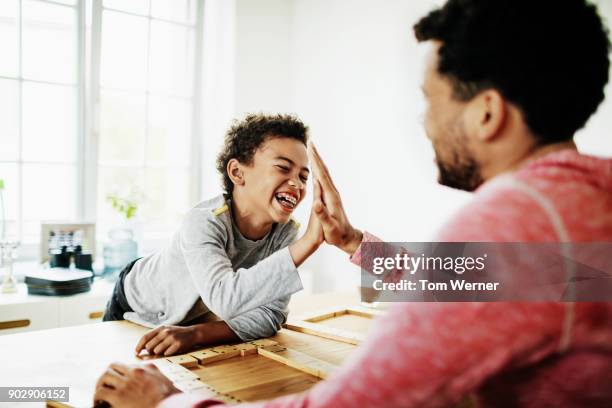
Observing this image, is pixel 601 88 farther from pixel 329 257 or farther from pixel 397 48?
pixel 329 257

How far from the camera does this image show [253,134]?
1.58m

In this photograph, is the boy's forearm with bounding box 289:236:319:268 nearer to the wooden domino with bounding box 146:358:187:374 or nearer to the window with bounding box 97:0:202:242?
the wooden domino with bounding box 146:358:187:374

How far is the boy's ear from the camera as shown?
1.58 m

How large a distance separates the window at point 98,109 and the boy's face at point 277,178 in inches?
66.9

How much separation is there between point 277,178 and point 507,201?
3.38 feet

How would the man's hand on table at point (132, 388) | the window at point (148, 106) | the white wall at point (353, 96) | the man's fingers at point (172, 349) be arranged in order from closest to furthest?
the man's hand on table at point (132, 388) → the man's fingers at point (172, 349) → the white wall at point (353, 96) → the window at point (148, 106)

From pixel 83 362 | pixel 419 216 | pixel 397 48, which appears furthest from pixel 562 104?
pixel 397 48

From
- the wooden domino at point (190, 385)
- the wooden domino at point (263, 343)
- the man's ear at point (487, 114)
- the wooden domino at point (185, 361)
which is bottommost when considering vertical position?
the wooden domino at point (263, 343)

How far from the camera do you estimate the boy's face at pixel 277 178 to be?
1.47 meters

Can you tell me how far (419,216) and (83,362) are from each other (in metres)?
1.86

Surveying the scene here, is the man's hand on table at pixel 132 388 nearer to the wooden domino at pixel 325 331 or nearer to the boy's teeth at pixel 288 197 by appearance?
the wooden domino at pixel 325 331

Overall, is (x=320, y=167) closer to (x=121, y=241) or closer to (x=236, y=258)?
(x=236, y=258)

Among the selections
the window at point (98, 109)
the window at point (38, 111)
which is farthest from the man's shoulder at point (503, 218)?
the window at point (38, 111)

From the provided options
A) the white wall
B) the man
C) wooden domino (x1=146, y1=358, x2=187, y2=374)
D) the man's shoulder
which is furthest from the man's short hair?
the white wall
